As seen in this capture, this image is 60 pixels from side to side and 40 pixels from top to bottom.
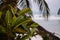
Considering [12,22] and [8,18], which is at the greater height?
[8,18]

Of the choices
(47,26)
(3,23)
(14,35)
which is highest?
(3,23)

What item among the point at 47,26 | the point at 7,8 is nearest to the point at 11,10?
the point at 7,8

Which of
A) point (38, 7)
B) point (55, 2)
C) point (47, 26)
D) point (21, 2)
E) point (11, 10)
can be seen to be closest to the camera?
point (11, 10)

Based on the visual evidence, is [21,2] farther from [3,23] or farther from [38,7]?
[3,23]

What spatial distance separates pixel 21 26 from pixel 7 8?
1.69 ft

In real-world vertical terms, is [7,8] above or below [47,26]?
above

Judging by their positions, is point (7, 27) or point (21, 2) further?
point (21, 2)

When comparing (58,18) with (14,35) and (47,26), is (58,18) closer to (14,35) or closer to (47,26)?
(47,26)

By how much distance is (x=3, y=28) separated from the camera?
392 centimetres

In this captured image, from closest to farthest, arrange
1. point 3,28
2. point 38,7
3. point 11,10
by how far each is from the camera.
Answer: point 3,28
point 11,10
point 38,7

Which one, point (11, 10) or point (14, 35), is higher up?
point (11, 10)

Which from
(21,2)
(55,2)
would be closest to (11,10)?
(21,2)

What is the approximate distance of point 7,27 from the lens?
3.95 metres

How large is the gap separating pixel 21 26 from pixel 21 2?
3.82 ft
